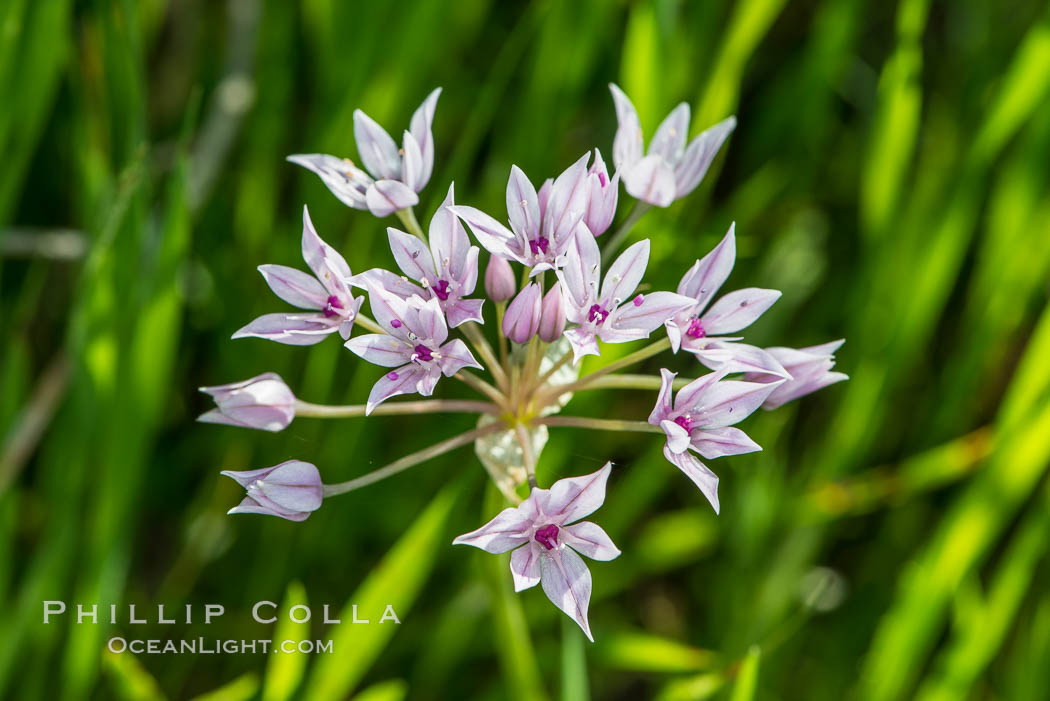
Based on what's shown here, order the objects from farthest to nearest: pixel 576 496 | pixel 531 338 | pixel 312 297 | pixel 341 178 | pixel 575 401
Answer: pixel 575 401 → pixel 341 178 → pixel 312 297 → pixel 531 338 → pixel 576 496

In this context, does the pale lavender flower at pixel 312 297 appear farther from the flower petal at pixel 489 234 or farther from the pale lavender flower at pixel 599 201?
the pale lavender flower at pixel 599 201

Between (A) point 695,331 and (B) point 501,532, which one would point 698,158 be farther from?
(B) point 501,532

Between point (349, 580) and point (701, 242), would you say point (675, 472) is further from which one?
point (349, 580)

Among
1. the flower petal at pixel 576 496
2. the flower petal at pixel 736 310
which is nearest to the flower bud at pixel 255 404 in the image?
the flower petal at pixel 576 496

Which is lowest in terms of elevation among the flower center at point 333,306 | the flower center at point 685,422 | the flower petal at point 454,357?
the flower center at point 685,422

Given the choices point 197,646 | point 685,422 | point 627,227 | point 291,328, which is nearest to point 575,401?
point 627,227

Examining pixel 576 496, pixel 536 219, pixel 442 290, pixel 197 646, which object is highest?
pixel 536 219
